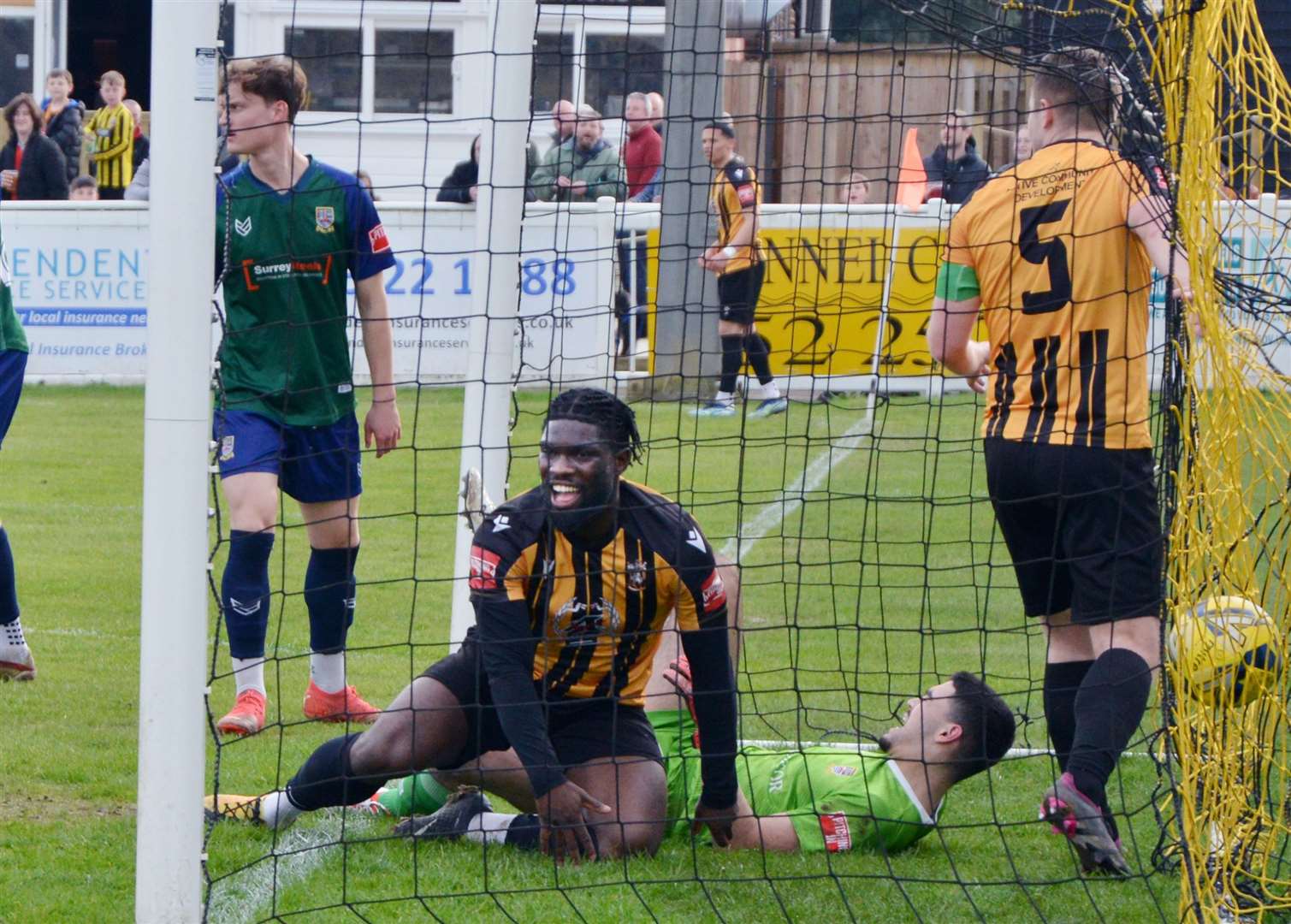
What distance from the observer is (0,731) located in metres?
5.22

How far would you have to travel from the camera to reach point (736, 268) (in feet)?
37.3

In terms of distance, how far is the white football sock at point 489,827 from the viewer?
433 cm

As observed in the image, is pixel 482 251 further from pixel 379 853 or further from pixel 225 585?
pixel 379 853

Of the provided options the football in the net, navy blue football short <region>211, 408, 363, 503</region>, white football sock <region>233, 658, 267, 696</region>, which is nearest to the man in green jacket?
navy blue football short <region>211, 408, 363, 503</region>

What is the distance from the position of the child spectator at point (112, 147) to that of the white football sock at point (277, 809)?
522 inches

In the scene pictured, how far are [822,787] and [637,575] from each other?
791mm

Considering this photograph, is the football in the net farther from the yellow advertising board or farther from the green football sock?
the yellow advertising board

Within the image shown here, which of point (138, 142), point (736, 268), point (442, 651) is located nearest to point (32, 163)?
point (138, 142)

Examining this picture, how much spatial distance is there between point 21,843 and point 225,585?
111cm

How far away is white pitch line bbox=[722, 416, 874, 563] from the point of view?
818cm

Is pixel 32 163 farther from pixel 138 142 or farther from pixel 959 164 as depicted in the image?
pixel 959 164

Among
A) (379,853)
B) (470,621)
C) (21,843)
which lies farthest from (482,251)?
(21,843)

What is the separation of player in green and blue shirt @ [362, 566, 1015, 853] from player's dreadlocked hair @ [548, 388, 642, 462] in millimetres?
571

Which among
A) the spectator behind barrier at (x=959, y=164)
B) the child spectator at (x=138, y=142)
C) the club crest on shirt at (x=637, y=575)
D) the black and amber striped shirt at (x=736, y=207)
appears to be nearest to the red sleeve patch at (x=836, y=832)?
the club crest on shirt at (x=637, y=575)
